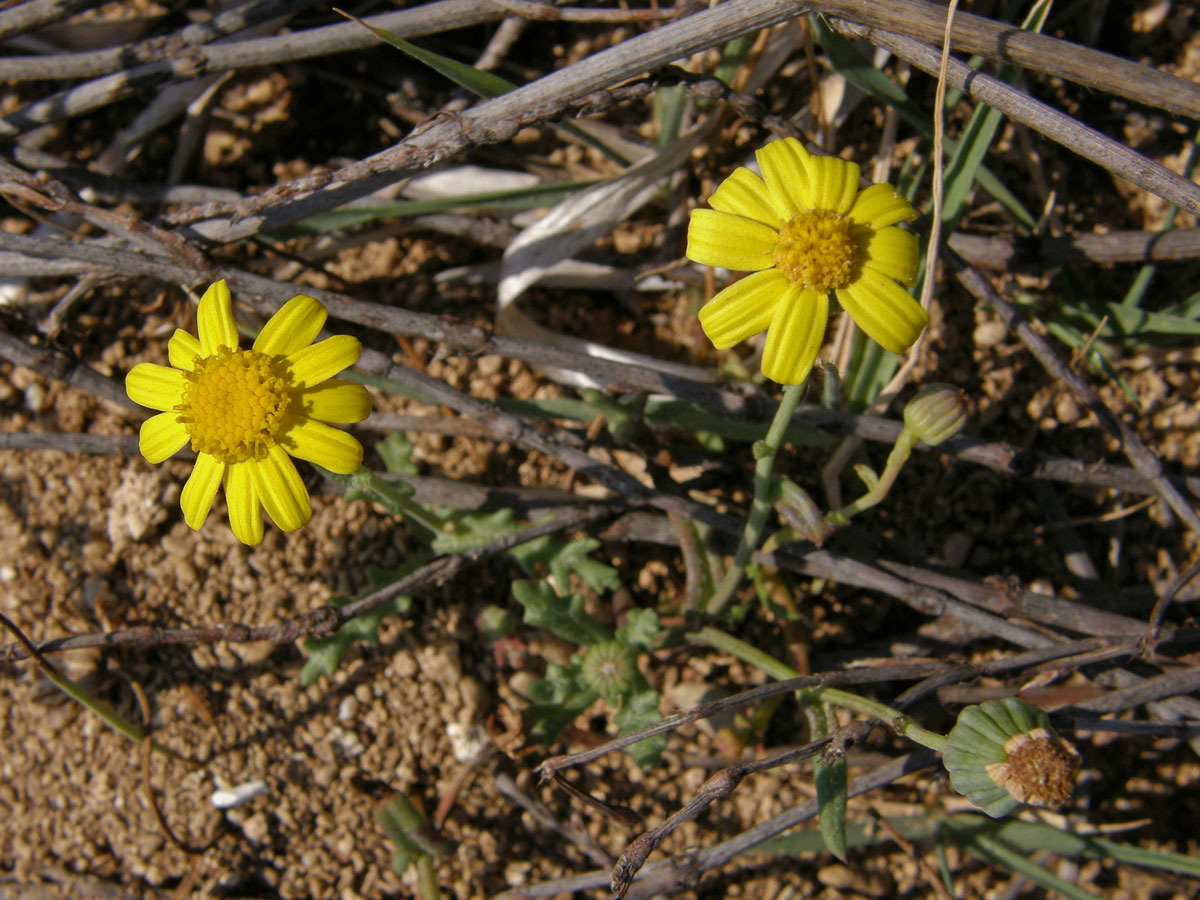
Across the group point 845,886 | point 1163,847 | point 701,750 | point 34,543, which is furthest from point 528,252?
point 1163,847

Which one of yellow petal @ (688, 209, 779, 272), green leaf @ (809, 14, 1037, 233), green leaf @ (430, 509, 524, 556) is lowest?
green leaf @ (430, 509, 524, 556)

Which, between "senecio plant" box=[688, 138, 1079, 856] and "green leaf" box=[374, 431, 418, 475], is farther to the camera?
"green leaf" box=[374, 431, 418, 475]

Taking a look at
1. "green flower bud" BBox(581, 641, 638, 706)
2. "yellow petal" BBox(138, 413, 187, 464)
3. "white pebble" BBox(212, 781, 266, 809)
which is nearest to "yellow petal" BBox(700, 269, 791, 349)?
"green flower bud" BBox(581, 641, 638, 706)

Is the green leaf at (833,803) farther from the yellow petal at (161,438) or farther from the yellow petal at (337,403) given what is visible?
the yellow petal at (161,438)

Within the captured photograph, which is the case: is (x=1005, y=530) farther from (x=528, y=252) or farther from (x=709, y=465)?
(x=528, y=252)

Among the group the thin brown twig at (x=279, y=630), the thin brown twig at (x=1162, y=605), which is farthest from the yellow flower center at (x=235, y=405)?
the thin brown twig at (x=1162, y=605)

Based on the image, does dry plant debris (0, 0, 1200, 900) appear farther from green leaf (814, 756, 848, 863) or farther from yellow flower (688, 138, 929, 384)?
yellow flower (688, 138, 929, 384)

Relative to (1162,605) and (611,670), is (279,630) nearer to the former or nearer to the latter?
(611,670)
